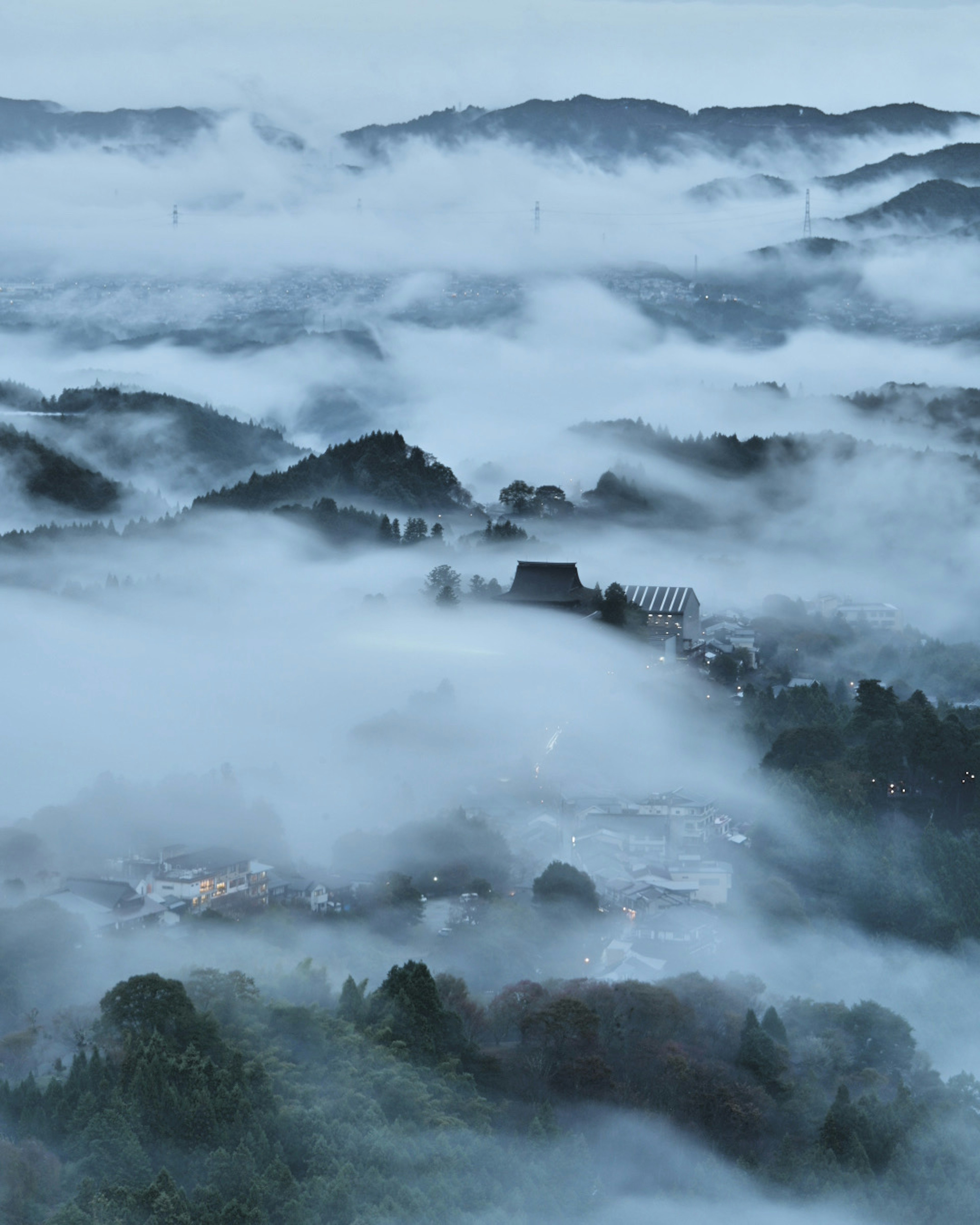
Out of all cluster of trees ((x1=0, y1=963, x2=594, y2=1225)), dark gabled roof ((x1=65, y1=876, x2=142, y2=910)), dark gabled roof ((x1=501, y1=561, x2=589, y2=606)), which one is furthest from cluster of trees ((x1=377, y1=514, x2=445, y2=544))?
cluster of trees ((x1=0, y1=963, x2=594, y2=1225))

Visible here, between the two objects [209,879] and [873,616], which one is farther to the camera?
[873,616]

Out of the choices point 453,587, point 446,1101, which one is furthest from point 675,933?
point 453,587

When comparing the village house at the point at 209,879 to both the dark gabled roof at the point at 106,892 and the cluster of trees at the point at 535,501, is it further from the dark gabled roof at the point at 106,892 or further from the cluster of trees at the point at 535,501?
the cluster of trees at the point at 535,501

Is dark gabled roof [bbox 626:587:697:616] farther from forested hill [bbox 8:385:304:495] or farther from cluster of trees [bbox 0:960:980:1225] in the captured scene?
forested hill [bbox 8:385:304:495]

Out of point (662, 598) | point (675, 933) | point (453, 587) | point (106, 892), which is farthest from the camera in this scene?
point (453, 587)

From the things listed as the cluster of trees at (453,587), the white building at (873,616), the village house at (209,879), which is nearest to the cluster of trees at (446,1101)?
the village house at (209,879)

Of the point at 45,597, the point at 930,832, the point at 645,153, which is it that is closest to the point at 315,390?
the point at 45,597

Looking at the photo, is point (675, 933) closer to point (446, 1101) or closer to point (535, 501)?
point (446, 1101)
